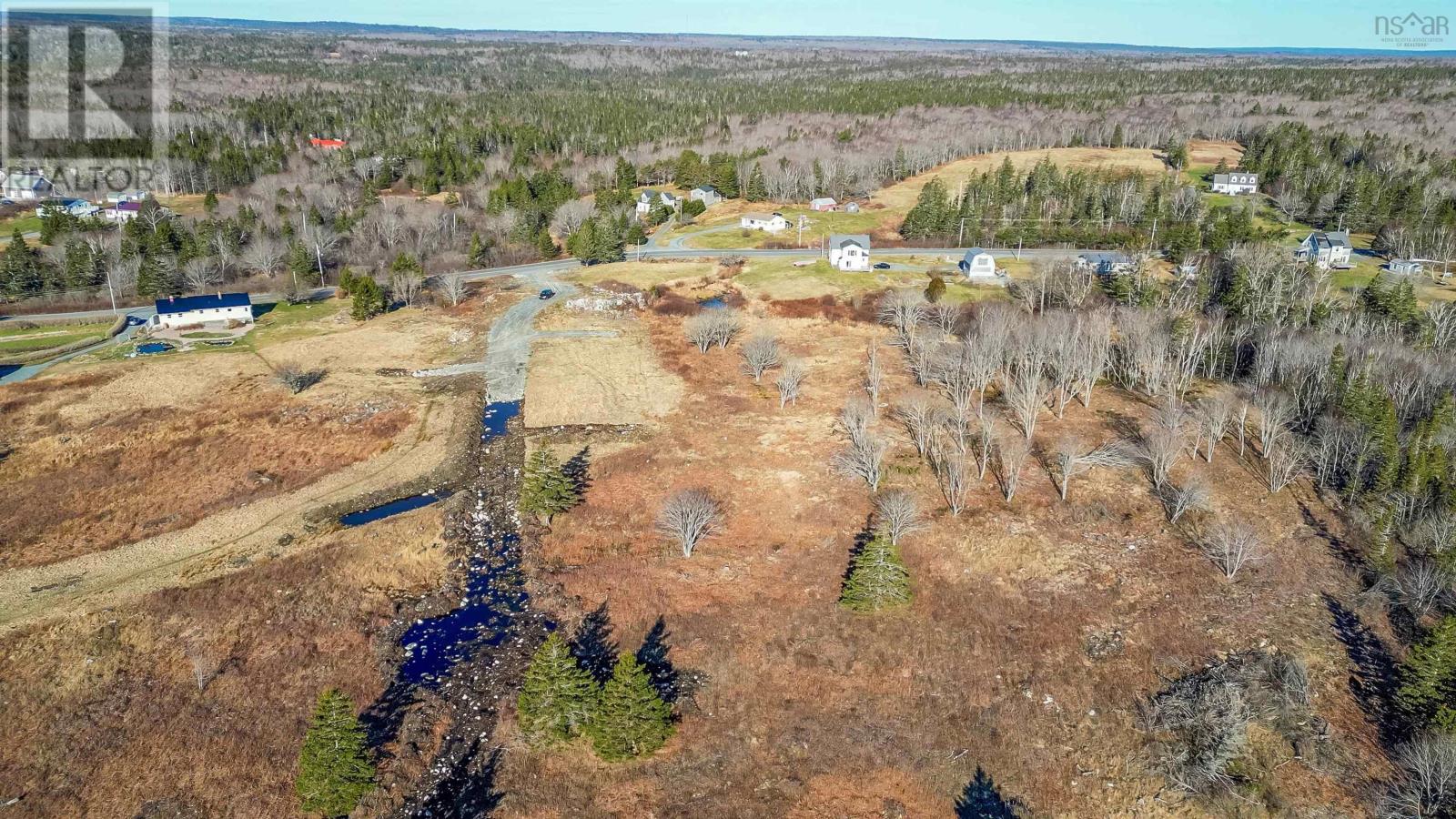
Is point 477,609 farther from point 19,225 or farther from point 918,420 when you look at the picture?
point 19,225

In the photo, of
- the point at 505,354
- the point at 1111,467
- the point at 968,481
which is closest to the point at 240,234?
the point at 505,354

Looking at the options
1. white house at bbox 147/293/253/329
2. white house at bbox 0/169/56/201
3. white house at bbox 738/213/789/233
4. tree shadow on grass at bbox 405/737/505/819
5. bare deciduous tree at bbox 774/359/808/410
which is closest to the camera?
tree shadow on grass at bbox 405/737/505/819

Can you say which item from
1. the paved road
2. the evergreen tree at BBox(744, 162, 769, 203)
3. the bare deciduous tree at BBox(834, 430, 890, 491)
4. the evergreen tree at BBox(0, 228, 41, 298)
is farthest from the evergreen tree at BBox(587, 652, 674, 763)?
the evergreen tree at BBox(744, 162, 769, 203)

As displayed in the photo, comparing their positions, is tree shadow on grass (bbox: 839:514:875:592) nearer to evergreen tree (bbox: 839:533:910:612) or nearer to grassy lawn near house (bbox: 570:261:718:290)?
evergreen tree (bbox: 839:533:910:612)

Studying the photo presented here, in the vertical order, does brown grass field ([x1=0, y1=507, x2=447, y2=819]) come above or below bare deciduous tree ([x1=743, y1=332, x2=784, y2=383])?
below

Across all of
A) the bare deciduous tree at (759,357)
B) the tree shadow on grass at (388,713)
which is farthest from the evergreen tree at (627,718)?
the bare deciduous tree at (759,357)
